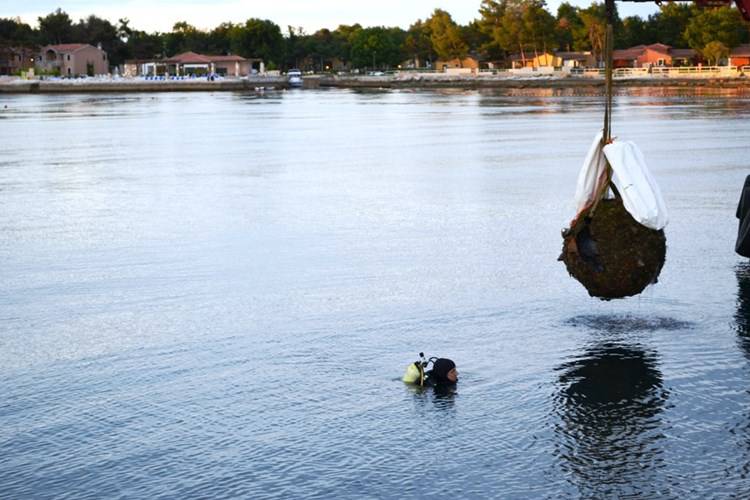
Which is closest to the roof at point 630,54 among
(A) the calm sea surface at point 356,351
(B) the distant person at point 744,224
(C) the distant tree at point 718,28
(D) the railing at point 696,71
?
(C) the distant tree at point 718,28

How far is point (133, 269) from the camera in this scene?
19.8m

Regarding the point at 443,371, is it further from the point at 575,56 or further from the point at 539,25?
the point at 575,56

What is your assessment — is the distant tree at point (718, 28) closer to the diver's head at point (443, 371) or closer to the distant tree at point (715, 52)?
the distant tree at point (715, 52)

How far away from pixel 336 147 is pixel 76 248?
28.2 metres

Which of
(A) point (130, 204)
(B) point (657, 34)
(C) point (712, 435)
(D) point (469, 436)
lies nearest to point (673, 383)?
(C) point (712, 435)

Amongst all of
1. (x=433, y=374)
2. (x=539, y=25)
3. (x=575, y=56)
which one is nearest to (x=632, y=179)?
(x=433, y=374)

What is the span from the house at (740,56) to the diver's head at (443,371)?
148 metres

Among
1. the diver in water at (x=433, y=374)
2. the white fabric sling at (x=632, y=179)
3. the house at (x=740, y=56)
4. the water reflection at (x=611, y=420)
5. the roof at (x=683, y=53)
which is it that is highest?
the roof at (x=683, y=53)

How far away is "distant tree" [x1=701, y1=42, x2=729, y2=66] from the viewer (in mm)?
150000

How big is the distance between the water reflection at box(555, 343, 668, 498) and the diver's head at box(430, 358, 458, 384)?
1202 millimetres

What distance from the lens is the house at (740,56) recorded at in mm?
151750

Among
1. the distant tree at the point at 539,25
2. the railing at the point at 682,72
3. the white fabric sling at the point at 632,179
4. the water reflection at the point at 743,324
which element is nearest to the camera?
the water reflection at the point at 743,324

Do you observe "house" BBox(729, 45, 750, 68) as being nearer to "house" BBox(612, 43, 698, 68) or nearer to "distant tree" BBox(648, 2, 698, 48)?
"house" BBox(612, 43, 698, 68)

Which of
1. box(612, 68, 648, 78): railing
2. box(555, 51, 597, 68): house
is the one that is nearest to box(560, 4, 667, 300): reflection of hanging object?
box(612, 68, 648, 78): railing
